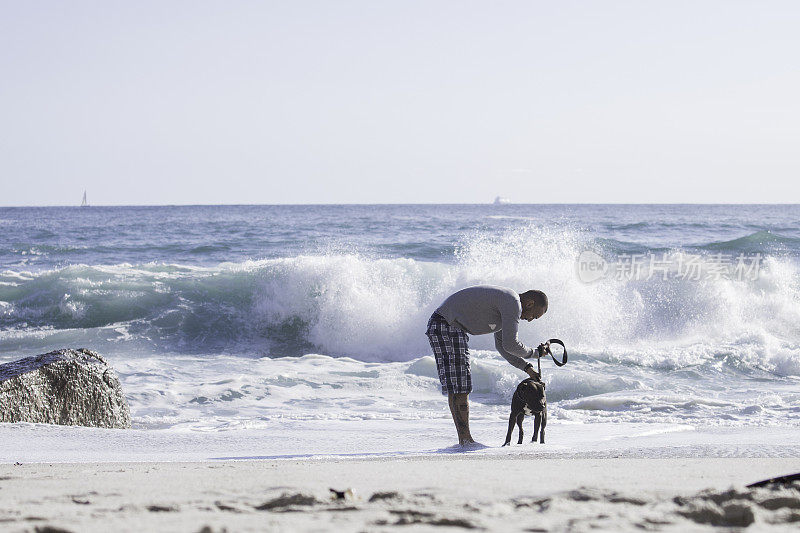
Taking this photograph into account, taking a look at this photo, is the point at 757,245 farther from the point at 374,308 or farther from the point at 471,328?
the point at 471,328

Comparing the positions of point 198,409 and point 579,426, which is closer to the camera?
point 579,426

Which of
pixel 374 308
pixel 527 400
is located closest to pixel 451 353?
→ pixel 527 400

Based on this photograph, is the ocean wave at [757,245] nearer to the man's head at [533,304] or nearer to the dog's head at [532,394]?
the dog's head at [532,394]

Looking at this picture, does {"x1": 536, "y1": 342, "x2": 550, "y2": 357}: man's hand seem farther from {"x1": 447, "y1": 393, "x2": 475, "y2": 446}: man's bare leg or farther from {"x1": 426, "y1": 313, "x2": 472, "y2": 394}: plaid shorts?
{"x1": 447, "y1": 393, "x2": 475, "y2": 446}: man's bare leg

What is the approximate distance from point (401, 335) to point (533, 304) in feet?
25.1

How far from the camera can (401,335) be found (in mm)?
12828

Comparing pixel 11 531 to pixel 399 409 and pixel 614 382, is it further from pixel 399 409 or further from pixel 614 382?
pixel 614 382

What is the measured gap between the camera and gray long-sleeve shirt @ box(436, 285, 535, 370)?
5.20m

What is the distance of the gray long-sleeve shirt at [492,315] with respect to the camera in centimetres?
520

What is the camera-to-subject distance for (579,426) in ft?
21.8

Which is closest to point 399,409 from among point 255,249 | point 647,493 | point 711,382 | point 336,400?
point 336,400

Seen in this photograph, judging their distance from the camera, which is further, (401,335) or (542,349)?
(401,335)

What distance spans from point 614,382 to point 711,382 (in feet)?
4.71

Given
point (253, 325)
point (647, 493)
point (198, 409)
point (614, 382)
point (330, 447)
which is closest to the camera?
point (647, 493)
